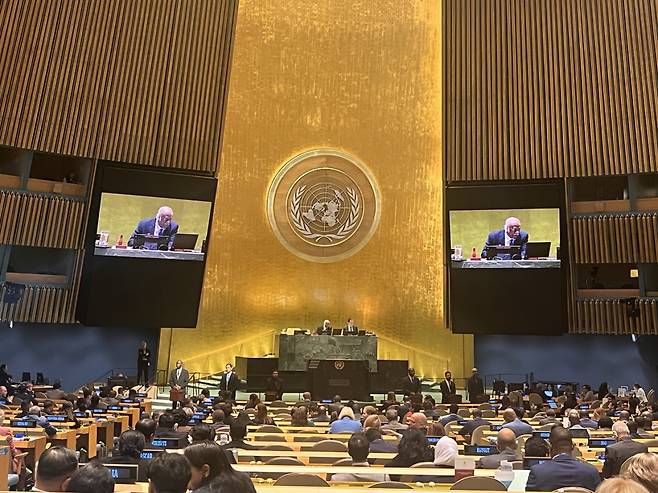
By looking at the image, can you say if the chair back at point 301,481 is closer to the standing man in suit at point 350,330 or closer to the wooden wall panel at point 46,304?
the standing man in suit at point 350,330

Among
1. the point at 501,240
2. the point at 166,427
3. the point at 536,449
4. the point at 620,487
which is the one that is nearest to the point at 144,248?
the point at 501,240

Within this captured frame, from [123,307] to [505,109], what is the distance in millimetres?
10272

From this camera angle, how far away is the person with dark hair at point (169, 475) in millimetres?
2637

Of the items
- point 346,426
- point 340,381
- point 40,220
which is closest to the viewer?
point 346,426

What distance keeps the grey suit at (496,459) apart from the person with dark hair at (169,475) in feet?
10.7

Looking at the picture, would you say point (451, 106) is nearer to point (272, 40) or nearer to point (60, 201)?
point (272, 40)

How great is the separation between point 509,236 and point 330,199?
5100 millimetres

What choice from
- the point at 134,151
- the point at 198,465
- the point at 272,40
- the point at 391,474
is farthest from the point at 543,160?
the point at 198,465

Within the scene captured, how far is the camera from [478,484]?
3.88m

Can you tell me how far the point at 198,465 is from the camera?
2912mm

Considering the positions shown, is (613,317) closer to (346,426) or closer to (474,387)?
(474,387)

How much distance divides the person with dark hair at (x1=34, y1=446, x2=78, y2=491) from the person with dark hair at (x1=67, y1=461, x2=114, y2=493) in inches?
1.8

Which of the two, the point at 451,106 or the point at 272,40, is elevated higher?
the point at 272,40

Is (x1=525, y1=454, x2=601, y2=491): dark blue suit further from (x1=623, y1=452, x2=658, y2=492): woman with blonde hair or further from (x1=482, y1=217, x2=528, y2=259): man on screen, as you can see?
(x1=482, y1=217, x2=528, y2=259): man on screen
